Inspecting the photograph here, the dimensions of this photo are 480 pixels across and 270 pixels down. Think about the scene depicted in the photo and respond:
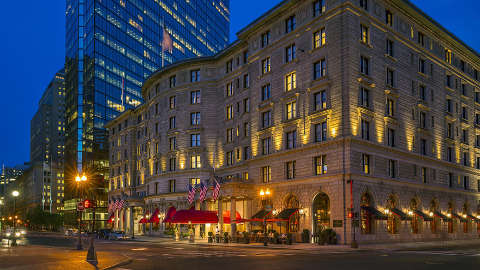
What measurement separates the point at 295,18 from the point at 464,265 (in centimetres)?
3592

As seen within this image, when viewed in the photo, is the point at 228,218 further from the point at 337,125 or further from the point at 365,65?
the point at 365,65

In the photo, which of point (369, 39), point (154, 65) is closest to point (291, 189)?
point (369, 39)

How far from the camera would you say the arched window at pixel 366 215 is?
45062 millimetres

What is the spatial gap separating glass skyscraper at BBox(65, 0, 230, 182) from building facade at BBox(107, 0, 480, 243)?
58.9 m

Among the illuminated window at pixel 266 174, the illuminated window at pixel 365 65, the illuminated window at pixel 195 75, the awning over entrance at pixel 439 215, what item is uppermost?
the illuminated window at pixel 195 75

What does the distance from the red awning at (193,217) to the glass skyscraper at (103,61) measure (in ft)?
251

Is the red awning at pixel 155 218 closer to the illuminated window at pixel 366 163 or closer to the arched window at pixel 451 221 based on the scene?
the illuminated window at pixel 366 163

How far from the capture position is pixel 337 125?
45.3m

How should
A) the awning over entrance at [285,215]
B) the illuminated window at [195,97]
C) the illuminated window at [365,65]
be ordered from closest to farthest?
the illuminated window at [365,65], the awning over entrance at [285,215], the illuminated window at [195,97]

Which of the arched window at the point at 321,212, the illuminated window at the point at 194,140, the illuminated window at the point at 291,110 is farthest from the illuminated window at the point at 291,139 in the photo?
the illuminated window at the point at 194,140

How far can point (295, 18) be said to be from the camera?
52438 mm

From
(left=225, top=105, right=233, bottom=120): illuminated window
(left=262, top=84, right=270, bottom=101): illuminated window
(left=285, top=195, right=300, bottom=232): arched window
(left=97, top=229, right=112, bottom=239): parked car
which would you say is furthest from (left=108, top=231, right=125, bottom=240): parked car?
(left=262, top=84, right=270, bottom=101): illuminated window

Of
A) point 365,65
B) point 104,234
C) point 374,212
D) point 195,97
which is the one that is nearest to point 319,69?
point 365,65

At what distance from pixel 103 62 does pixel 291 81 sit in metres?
86.6
